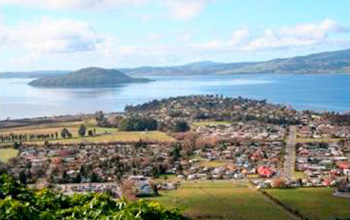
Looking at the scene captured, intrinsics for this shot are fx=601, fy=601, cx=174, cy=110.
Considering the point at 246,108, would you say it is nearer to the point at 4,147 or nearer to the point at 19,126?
the point at 19,126

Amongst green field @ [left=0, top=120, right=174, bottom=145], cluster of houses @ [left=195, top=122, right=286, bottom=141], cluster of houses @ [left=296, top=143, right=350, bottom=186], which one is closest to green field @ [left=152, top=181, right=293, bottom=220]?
cluster of houses @ [left=296, top=143, right=350, bottom=186]

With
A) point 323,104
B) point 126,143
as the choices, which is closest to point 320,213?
point 126,143

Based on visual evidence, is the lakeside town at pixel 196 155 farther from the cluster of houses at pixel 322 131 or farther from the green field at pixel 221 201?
the green field at pixel 221 201

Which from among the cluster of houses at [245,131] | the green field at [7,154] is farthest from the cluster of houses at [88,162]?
the cluster of houses at [245,131]

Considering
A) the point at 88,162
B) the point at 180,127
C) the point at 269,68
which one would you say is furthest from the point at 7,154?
the point at 269,68

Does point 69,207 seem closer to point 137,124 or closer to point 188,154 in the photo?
point 188,154

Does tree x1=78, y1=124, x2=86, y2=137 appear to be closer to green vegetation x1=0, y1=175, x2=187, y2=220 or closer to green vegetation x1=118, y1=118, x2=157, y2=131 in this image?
green vegetation x1=118, y1=118, x2=157, y2=131
